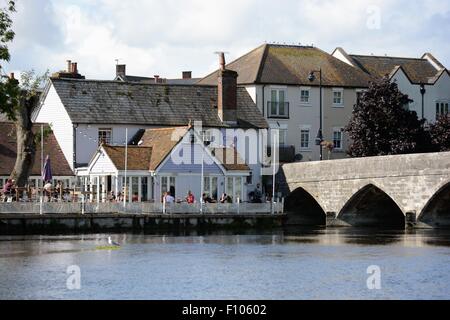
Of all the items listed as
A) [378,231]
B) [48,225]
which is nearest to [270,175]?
[378,231]

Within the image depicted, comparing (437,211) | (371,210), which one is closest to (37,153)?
(371,210)

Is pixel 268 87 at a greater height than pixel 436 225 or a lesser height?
greater

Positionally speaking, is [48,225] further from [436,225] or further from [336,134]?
[336,134]

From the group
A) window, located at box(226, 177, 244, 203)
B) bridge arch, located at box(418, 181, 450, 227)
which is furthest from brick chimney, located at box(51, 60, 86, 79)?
bridge arch, located at box(418, 181, 450, 227)

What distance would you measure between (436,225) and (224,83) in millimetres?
18395

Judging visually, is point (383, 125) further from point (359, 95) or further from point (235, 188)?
point (235, 188)

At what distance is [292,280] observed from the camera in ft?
141

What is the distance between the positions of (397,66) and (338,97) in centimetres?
530

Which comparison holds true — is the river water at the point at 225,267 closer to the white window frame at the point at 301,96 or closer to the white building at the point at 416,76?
the white window frame at the point at 301,96

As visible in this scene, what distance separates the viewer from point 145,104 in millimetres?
82000

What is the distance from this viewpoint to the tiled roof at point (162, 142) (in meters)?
72.1

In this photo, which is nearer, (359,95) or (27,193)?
(27,193)
